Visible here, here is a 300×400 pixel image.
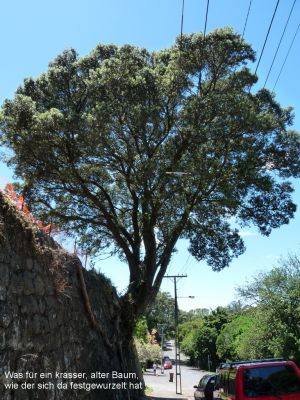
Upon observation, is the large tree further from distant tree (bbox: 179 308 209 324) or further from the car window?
distant tree (bbox: 179 308 209 324)

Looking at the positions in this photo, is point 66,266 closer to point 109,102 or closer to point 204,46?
point 109,102

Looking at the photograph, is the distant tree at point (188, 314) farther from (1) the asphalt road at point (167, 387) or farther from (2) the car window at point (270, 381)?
(2) the car window at point (270, 381)

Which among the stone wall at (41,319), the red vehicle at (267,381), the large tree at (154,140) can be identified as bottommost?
the red vehicle at (267,381)

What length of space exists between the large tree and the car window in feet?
28.5

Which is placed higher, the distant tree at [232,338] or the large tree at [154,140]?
the large tree at [154,140]

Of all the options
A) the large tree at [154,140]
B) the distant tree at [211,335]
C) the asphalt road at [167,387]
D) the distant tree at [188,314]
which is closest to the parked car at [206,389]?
the asphalt road at [167,387]

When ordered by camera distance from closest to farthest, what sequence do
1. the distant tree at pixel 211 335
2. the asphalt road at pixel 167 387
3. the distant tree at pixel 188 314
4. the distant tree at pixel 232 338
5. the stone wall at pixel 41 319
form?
1. the stone wall at pixel 41 319
2. the asphalt road at pixel 167 387
3. the distant tree at pixel 232 338
4. the distant tree at pixel 211 335
5. the distant tree at pixel 188 314

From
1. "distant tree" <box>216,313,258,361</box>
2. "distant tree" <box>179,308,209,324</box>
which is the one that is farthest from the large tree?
"distant tree" <box>179,308,209,324</box>

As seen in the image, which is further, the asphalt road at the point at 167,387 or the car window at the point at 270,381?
the asphalt road at the point at 167,387

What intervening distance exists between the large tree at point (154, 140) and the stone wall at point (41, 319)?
20.0ft

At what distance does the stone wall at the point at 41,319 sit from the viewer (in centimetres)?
685

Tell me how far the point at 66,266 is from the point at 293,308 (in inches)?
547

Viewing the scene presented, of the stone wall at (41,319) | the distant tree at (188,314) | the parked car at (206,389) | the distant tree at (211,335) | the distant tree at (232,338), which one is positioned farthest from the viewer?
the distant tree at (188,314)

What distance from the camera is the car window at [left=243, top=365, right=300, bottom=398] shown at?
334 inches
